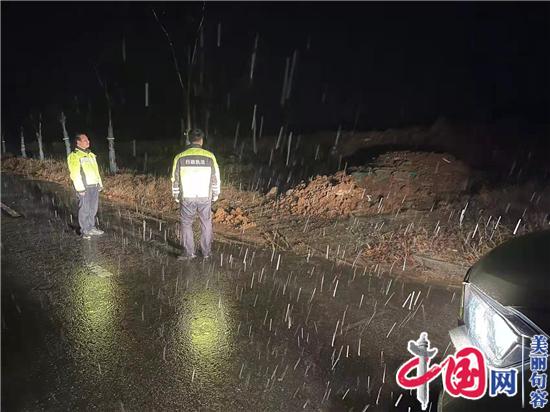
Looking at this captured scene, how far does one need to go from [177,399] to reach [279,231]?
4940mm

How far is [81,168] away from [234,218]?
308cm

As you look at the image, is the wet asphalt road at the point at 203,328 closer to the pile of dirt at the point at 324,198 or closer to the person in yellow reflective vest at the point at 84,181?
the person in yellow reflective vest at the point at 84,181

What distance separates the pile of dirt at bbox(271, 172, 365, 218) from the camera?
8812 mm

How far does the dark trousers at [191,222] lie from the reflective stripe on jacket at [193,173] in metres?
0.11

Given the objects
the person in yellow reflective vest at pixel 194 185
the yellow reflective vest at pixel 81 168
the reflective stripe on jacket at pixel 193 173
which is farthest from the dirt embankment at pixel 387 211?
the yellow reflective vest at pixel 81 168

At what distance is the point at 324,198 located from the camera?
355 inches

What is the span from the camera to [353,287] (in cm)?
550

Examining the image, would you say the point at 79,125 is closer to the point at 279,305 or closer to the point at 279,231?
the point at 279,231

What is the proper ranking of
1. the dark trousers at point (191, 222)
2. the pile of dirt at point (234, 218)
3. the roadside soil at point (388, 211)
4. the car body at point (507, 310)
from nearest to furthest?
the car body at point (507, 310), the dark trousers at point (191, 222), the roadside soil at point (388, 211), the pile of dirt at point (234, 218)

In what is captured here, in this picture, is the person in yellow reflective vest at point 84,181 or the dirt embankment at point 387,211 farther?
the person in yellow reflective vest at point 84,181

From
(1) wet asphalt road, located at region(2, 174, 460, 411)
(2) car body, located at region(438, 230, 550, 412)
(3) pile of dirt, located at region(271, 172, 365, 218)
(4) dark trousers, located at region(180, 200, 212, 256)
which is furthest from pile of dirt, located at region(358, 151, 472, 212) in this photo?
(2) car body, located at region(438, 230, 550, 412)

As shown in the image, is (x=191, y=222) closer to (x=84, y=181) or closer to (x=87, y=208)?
(x=87, y=208)

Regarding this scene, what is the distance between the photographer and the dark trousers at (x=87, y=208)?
7438mm

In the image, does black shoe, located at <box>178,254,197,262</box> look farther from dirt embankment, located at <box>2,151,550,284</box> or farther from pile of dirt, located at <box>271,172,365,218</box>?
pile of dirt, located at <box>271,172,365,218</box>
